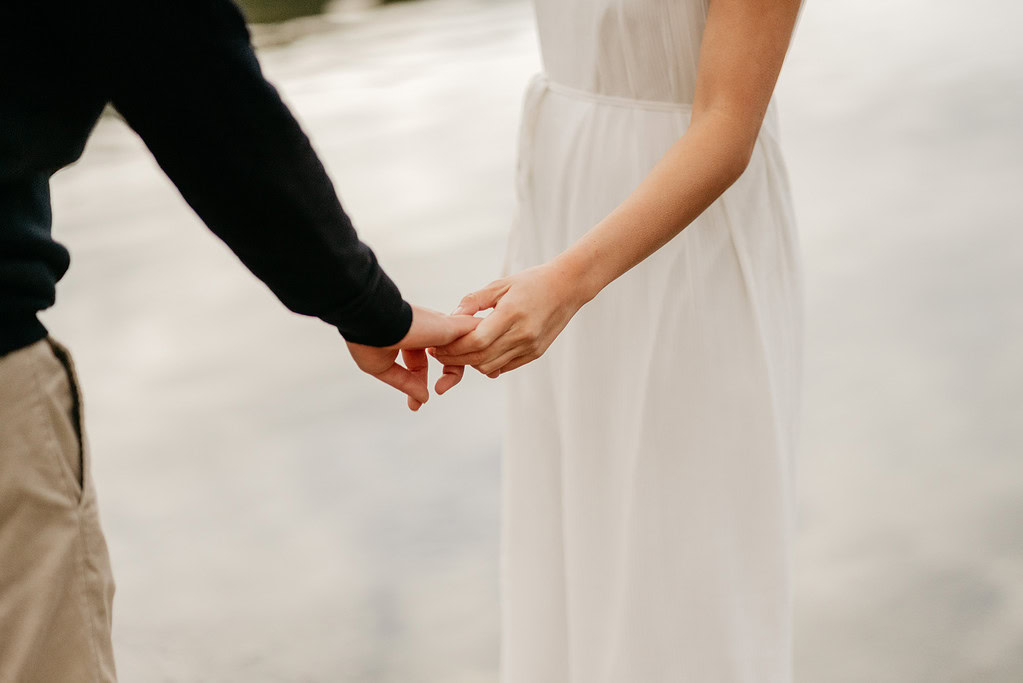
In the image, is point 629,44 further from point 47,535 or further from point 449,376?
point 47,535

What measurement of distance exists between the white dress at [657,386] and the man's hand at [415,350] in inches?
7.1

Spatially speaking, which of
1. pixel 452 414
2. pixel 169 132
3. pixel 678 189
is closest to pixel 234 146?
pixel 169 132

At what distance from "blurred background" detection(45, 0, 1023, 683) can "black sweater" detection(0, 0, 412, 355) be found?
1088mm

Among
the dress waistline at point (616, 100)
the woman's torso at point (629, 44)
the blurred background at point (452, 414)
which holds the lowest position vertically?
the blurred background at point (452, 414)

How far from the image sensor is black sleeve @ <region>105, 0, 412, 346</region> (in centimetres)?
74

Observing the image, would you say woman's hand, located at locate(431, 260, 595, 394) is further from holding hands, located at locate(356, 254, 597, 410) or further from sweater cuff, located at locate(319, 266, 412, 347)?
sweater cuff, located at locate(319, 266, 412, 347)

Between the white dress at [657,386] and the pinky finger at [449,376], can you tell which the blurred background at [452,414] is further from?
the pinky finger at [449,376]

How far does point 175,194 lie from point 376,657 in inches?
118

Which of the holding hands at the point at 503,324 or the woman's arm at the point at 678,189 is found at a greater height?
the woman's arm at the point at 678,189

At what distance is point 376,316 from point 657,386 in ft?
1.26

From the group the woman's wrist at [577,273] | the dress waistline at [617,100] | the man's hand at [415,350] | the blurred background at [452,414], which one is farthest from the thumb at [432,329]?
the blurred background at [452,414]

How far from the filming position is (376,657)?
1.79 metres

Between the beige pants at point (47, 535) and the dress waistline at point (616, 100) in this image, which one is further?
the dress waistline at point (616, 100)

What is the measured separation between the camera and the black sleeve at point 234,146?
29.3 inches
